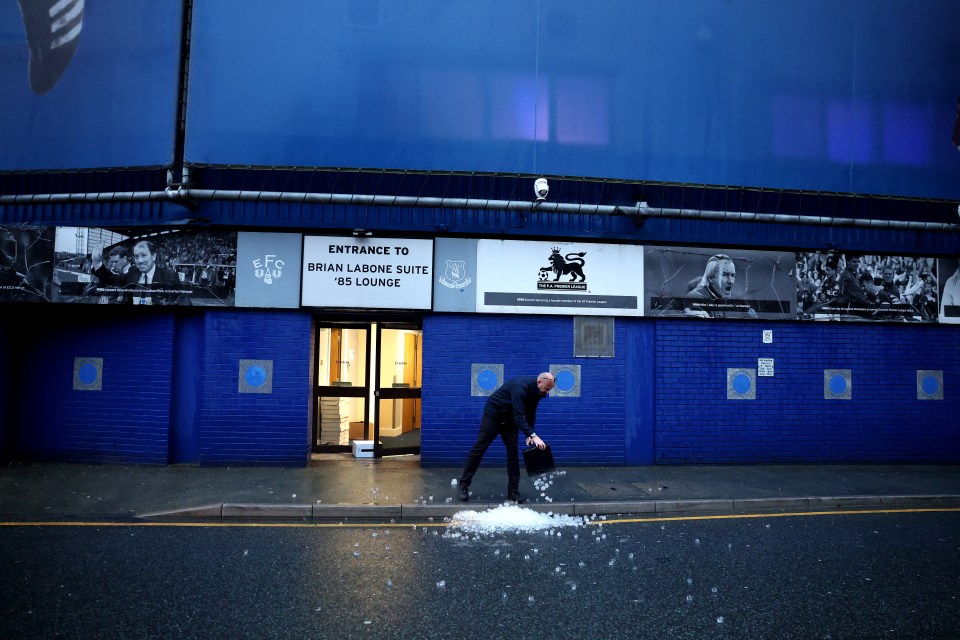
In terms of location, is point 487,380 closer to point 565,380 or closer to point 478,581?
point 565,380

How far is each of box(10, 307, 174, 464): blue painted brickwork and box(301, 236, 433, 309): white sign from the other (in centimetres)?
248

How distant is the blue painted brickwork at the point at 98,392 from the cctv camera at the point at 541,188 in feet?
20.3

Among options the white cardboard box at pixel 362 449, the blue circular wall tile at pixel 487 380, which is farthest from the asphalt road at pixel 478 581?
the white cardboard box at pixel 362 449

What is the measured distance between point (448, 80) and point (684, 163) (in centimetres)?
427

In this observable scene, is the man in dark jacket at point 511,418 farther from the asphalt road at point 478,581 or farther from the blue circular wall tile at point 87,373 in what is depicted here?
the blue circular wall tile at point 87,373

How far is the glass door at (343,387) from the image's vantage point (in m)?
10.5

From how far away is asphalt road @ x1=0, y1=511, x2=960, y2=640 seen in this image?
13.3ft

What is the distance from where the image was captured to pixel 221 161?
9.78m

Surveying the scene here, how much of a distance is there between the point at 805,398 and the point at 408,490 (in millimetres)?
7209

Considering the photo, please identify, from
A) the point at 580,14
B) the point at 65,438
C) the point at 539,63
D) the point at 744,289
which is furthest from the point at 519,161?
the point at 65,438

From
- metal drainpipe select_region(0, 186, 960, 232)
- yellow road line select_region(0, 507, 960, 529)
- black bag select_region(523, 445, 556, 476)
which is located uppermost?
metal drainpipe select_region(0, 186, 960, 232)

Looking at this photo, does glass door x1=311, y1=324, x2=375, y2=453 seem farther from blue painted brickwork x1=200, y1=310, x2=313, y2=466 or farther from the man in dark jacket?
the man in dark jacket

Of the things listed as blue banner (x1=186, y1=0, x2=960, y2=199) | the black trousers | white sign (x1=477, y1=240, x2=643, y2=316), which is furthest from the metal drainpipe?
the black trousers

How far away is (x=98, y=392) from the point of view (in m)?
9.84
